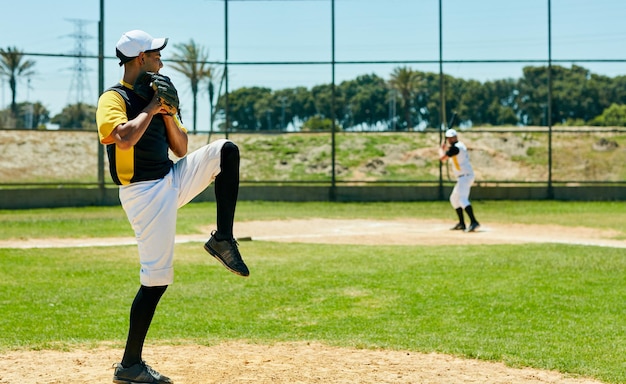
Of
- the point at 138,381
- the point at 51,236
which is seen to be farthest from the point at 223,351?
the point at 51,236

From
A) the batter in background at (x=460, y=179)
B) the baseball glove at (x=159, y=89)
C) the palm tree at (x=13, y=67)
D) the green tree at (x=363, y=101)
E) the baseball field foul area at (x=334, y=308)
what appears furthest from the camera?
the green tree at (x=363, y=101)

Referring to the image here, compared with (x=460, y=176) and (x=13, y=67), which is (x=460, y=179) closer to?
(x=460, y=176)

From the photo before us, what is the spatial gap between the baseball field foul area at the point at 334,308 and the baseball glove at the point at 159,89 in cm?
213

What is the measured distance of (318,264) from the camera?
13.5 meters

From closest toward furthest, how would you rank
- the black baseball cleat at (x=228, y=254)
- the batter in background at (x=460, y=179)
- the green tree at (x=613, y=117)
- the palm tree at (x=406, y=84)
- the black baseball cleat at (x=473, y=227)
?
the black baseball cleat at (x=228, y=254), the black baseball cleat at (x=473, y=227), the batter in background at (x=460, y=179), the palm tree at (x=406, y=84), the green tree at (x=613, y=117)

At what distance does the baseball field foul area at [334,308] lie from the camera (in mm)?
7180

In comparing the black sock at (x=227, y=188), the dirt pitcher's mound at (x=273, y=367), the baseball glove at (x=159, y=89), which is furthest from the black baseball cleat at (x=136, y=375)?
the baseball glove at (x=159, y=89)

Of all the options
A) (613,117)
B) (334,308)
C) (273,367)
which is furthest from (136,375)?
(613,117)

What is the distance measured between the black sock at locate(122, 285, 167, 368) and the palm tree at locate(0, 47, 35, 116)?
68.4 feet

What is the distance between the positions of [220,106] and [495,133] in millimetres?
9510

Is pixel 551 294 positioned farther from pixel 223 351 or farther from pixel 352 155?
pixel 352 155

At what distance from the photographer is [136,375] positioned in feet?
20.0

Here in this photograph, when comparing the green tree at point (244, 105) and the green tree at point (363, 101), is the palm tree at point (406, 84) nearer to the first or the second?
the green tree at point (363, 101)

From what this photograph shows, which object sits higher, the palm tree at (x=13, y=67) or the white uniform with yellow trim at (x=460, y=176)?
the palm tree at (x=13, y=67)
